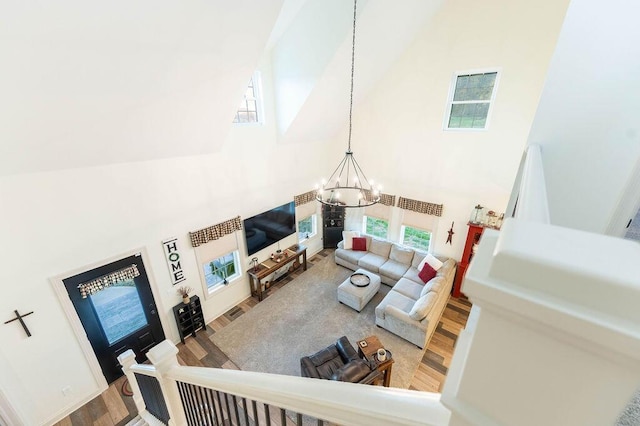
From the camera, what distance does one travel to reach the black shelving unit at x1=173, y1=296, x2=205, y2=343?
4879 mm

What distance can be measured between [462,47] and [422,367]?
5787 mm

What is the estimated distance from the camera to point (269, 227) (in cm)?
629

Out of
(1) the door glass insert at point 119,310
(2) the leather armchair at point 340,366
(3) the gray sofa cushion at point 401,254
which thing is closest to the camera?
(2) the leather armchair at point 340,366

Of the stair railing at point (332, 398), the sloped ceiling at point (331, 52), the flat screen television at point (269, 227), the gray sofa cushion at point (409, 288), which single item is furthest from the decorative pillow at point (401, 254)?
the stair railing at point (332, 398)

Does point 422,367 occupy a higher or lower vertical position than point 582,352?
lower

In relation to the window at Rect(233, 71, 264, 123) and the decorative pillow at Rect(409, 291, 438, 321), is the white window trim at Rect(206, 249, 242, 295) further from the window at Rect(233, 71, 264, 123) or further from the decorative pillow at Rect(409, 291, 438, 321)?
the decorative pillow at Rect(409, 291, 438, 321)

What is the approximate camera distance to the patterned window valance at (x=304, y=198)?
691cm

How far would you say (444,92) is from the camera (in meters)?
5.58

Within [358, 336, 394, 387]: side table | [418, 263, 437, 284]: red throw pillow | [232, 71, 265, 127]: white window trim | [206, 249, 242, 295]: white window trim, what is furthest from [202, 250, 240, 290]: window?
[418, 263, 437, 284]: red throw pillow

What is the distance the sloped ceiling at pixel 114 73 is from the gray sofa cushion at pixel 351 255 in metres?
4.59

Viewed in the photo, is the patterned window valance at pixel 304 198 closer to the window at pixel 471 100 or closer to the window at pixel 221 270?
the window at pixel 221 270

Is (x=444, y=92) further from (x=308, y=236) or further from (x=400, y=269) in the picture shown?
(x=308, y=236)

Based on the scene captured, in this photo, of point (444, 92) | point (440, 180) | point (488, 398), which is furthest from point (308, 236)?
point (488, 398)

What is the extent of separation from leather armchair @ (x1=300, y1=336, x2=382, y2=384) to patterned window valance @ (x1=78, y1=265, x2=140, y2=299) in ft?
9.60
